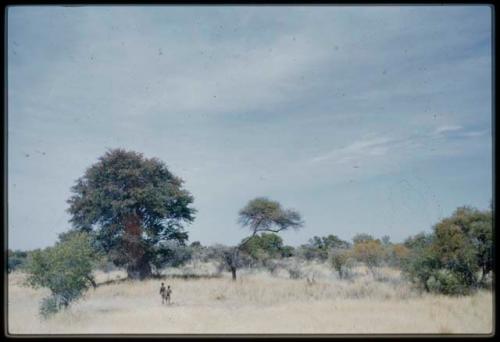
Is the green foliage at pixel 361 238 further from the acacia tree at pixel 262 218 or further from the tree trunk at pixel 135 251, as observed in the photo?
the tree trunk at pixel 135 251

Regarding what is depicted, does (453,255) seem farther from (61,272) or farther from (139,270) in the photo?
(61,272)

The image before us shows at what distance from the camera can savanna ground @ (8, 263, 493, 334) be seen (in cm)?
310

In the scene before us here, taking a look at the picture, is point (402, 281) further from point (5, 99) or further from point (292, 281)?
point (5, 99)

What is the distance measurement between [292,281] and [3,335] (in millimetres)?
4123

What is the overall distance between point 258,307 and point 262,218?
6.26 feet

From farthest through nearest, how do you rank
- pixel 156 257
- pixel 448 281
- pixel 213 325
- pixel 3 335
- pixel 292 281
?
pixel 156 257 → pixel 292 281 → pixel 448 281 → pixel 213 325 → pixel 3 335

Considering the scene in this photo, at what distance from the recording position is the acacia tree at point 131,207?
555cm

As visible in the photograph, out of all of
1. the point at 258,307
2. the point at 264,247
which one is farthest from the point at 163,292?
the point at 264,247

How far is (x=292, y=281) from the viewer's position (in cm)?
593

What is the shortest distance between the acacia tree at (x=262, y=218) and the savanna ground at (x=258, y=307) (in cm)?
33

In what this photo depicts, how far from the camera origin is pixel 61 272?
14.7ft

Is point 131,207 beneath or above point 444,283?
above

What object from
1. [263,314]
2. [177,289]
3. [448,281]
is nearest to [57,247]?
[177,289]

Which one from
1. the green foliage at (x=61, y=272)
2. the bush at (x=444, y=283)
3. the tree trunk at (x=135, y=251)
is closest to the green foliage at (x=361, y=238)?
the bush at (x=444, y=283)
